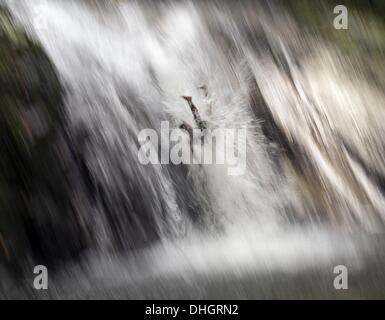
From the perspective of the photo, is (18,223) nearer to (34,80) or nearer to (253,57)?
(34,80)

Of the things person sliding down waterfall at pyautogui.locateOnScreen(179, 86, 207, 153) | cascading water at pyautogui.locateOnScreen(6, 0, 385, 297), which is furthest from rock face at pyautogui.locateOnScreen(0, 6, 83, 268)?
person sliding down waterfall at pyautogui.locateOnScreen(179, 86, 207, 153)

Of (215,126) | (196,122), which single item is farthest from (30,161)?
(215,126)

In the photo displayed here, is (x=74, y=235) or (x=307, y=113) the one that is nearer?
(x=74, y=235)

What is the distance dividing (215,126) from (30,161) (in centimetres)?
115

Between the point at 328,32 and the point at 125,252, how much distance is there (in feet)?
6.64

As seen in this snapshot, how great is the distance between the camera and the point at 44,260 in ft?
10.6

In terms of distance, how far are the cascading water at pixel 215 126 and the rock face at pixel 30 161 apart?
0.31ft

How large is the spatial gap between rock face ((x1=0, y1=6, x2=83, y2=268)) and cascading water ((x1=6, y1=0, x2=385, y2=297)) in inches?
3.7

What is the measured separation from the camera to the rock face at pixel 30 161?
125 inches

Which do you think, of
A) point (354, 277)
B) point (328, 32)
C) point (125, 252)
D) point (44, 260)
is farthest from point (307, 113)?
point (44, 260)

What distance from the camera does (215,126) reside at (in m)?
3.79

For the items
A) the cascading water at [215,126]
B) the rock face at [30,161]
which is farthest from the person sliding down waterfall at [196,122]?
the rock face at [30,161]

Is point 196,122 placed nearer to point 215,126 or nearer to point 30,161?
point 215,126

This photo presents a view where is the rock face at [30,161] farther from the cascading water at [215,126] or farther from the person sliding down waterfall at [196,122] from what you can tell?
the person sliding down waterfall at [196,122]
